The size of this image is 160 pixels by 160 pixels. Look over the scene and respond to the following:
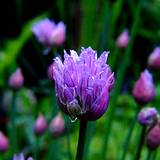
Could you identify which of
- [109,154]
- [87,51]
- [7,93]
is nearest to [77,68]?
[87,51]

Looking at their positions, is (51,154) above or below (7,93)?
below

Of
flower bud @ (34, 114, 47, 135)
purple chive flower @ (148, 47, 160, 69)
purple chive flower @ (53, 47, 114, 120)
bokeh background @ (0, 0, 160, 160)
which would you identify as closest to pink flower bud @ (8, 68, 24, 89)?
flower bud @ (34, 114, 47, 135)

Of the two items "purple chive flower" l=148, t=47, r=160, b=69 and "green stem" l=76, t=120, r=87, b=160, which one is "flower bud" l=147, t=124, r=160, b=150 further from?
"green stem" l=76, t=120, r=87, b=160

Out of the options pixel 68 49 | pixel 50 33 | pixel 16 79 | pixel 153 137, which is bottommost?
pixel 153 137

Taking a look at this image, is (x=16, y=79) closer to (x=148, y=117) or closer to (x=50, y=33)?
(x=50, y=33)

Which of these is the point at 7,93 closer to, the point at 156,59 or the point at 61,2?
the point at 61,2

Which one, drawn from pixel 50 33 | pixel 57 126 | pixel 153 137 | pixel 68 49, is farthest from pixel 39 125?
pixel 68 49
